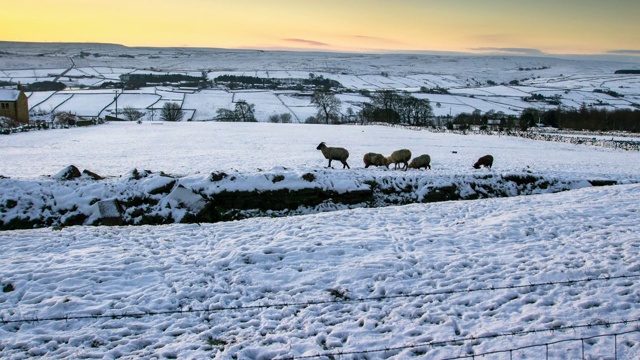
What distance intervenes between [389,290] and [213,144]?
37109 millimetres

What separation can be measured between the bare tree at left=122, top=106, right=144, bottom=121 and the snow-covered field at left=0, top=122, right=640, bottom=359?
89.7 meters

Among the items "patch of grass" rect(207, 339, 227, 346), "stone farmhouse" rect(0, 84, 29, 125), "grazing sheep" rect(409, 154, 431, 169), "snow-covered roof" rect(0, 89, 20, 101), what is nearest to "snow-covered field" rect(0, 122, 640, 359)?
"patch of grass" rect(207, 339, 227, 346)

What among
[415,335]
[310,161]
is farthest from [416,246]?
[310,161]

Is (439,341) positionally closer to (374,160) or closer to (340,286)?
(340,286)

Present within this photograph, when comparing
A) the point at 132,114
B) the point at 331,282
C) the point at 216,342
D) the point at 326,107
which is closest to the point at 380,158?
the point at 331,282

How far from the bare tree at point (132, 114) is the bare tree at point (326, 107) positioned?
40898 mm

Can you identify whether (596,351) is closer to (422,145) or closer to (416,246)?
(416,246)

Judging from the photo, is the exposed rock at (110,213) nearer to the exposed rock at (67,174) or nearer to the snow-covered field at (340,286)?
the snow-covered field at (340,286)

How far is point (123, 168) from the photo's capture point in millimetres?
28078

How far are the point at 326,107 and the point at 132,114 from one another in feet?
148

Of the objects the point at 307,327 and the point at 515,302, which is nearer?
the point at 307,327

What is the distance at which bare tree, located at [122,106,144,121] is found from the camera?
95.1 metres

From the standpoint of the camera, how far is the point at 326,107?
10388 cm

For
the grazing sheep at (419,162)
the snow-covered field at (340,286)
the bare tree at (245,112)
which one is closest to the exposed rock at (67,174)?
the snow-covered field at (340,286)
